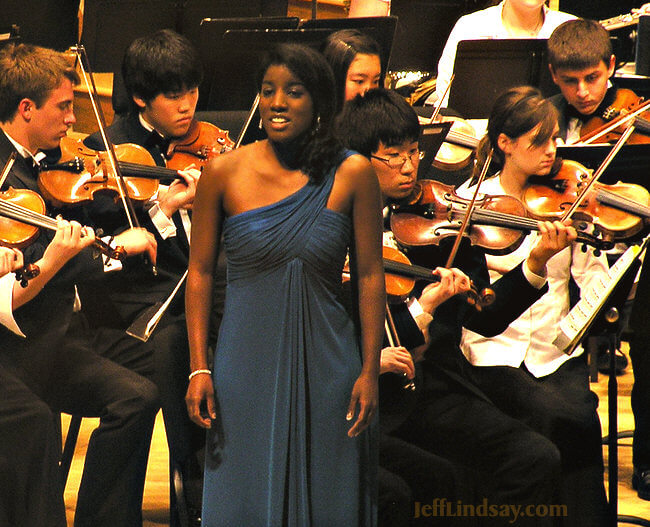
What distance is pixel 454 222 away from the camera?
8.91 ft

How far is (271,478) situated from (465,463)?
884 mm

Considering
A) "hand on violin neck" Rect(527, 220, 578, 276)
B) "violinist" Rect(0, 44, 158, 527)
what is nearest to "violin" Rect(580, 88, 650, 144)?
"hand on violin neck" Rect(527, 220, 578, 276)

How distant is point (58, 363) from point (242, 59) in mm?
1276

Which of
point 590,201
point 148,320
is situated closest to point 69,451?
point 148,320

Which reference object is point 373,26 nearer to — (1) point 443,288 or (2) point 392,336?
(1) point 443,288

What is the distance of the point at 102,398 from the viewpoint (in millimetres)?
2605

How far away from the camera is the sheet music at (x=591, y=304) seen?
2.41m

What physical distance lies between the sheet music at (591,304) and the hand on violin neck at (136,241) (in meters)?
1.05

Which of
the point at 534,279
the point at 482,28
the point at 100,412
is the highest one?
the point at 482,28

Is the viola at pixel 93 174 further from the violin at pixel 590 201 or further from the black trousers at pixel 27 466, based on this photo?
the violin at pixel 590 201

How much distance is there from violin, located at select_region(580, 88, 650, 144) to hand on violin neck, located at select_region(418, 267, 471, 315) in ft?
2.99

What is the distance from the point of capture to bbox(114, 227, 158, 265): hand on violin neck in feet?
8.68
